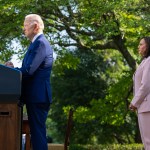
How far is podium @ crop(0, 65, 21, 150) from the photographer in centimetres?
367

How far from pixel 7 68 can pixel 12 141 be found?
1.74ft

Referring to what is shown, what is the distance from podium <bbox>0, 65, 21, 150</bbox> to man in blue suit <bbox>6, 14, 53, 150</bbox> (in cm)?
25

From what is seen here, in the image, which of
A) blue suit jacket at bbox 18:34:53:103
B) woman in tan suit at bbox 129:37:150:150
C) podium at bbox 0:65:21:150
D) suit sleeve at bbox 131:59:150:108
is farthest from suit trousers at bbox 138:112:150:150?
podium at bbox 0:65:21:150

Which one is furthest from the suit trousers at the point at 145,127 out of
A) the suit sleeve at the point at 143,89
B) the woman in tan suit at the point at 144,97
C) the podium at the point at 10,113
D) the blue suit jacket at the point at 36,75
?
the podium at the point at 10,113

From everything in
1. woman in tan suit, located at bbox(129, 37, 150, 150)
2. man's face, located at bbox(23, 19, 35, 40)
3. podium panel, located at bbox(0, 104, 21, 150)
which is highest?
man's face, located at bbox(23, 19, 35, 40)

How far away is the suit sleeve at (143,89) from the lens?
14.7 feet

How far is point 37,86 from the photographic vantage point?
411 cm

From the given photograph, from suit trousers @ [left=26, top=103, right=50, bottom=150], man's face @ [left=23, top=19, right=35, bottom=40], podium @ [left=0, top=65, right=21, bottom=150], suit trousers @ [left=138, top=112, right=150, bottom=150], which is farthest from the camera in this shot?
suit trousers @ [left=138, top=112, right=150, bottom=150]

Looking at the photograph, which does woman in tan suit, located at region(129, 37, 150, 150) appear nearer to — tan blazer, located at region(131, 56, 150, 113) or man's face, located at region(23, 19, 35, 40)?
tan blazer, located at region(131, 56, 150, 113)

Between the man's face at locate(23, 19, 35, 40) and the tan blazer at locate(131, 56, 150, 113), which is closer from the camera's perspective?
the man's face at locate(23, 19, 35, 40)

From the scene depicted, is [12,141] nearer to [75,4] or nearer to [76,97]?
[75,4]

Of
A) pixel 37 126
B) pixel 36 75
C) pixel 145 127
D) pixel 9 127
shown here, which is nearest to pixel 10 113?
pixel 9 127

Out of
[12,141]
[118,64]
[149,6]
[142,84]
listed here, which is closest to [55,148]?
[142,84]

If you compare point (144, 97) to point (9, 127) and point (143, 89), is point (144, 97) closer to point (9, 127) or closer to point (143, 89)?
point (143, 89)
